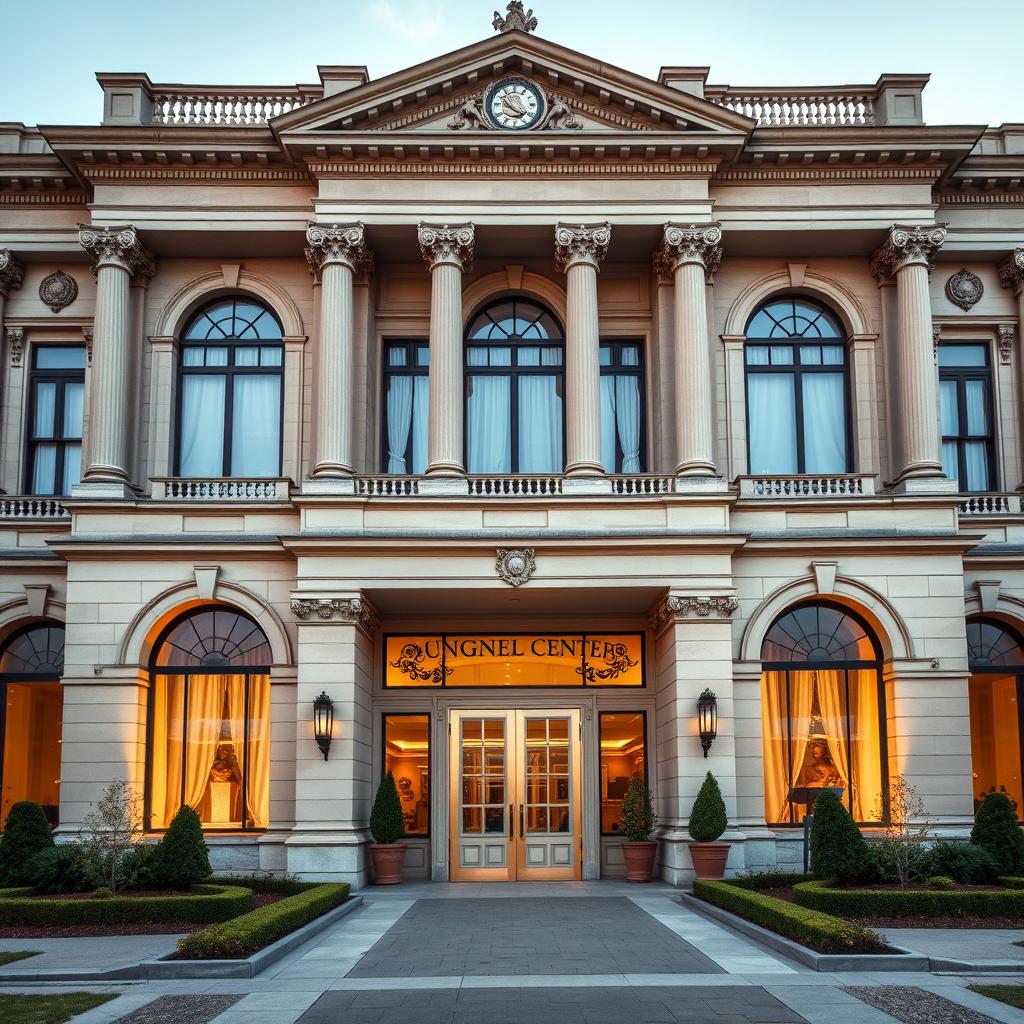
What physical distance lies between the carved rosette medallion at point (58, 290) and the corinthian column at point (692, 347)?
12.9 meters

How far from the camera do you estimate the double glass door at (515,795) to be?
25.7 m

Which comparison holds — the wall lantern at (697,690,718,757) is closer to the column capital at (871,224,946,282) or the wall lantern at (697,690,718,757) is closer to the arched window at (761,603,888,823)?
the arched window at (761,603,888,823)

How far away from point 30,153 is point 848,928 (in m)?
22.9

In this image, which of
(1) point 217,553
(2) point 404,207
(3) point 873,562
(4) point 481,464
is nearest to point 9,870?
(1) point 217,553

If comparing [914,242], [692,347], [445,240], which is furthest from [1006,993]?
[445,240]

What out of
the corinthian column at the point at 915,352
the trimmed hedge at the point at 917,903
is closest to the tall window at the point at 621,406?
the corinthian column at the point at 915,352

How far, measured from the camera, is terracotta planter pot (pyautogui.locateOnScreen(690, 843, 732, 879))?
73.7 ft

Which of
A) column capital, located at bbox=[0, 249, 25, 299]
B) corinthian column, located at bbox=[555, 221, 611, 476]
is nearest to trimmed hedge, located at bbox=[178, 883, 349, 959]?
corinthian column, located at bbox=[555, 221, 611, 476]

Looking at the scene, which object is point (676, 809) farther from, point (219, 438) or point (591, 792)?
point (219, 438)

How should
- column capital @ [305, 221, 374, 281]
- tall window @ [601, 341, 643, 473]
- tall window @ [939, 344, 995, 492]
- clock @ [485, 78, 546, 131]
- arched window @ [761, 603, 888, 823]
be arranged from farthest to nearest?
tall window @ [939, 344, 995, 492] < tall window @ [601, 341, 643, 473] < clock @ [485, 78, 546, 131] < column capital @ [305, 221, 374, 281] < arched window @ [761, 603, 888, 823]

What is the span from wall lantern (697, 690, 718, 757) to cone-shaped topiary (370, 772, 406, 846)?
5.93 meters

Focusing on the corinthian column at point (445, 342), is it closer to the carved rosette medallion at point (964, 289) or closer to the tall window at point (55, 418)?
the tall window at point (55, 418)

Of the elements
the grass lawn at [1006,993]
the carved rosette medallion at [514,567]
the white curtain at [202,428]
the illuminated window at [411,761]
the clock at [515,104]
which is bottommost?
the grass lawn at [1006,993]

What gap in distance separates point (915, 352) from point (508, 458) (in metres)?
8.68
